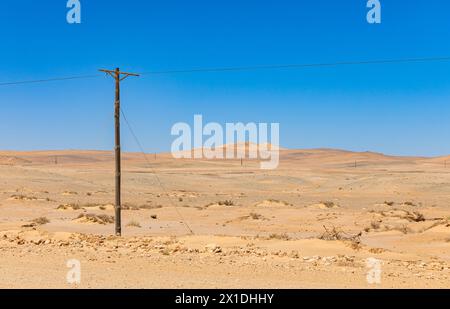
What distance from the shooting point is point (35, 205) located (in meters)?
42.9

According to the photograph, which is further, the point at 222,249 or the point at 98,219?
the point at 98,219

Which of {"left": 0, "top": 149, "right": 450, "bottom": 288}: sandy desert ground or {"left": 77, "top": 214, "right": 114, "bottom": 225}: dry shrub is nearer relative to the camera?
{"left": 0, "top": 149, "right": 450, "bottom": 288}: sandy desert ground

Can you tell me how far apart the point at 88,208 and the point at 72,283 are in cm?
2929

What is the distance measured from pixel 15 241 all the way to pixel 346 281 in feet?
39.7

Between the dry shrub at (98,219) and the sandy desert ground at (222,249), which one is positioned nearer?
the sandy desert ground at (222,249)

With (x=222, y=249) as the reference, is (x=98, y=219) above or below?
below

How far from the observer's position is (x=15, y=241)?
19.9 m
